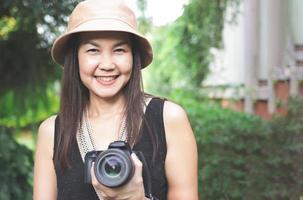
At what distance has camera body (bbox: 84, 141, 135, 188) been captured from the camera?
1723 millimetres

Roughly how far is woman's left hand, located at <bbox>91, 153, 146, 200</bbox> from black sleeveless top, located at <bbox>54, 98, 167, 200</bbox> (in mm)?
151

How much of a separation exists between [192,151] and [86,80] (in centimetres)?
41

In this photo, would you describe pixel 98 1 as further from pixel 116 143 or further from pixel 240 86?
pixel 240 86

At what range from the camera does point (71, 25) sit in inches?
79.8

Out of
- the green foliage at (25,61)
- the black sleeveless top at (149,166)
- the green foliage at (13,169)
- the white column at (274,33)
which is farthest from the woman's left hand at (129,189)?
the white column at (274,33)

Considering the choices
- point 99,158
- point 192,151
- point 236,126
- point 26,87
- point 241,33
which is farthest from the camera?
point 241,33

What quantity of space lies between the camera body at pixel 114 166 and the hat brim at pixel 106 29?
40cm

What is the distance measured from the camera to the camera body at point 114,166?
1723mm

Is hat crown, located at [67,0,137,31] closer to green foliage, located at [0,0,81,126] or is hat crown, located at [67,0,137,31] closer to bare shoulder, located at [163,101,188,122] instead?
bare shoulder, located at [163,101,188,122]

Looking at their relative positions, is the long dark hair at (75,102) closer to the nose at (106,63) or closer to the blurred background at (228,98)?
the nose at (106,63)

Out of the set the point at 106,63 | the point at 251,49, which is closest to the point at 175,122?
the point at 106,63

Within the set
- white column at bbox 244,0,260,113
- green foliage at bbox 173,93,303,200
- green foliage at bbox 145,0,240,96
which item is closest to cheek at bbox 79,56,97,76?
green foliage at bbox 173,93,303,200

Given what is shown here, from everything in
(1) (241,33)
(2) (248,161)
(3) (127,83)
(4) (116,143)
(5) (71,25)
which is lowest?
(2) (248,161)

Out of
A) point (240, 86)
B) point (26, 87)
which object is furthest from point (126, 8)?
point (240, 86)
